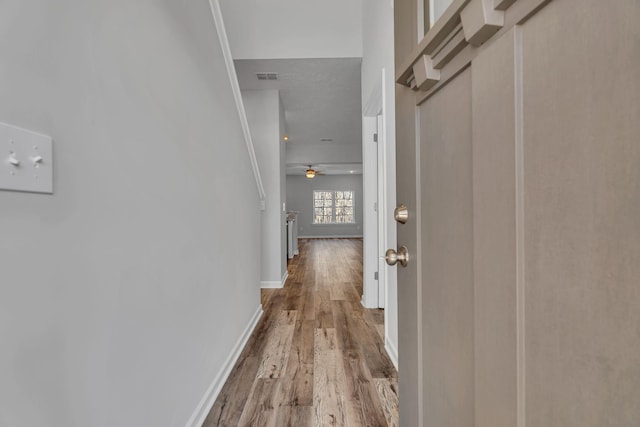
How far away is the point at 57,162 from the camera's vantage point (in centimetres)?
71

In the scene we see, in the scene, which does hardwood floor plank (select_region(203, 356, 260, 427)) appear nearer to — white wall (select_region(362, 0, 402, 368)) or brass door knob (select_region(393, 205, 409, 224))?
white wall (select_region(362, 0, 402, 368))

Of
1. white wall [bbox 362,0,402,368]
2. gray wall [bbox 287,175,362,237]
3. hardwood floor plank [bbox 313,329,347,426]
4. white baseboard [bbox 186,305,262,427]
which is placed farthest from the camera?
gray wall [bbox 287,175,362,237]

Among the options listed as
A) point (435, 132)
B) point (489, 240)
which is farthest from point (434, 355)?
point (435, 132)

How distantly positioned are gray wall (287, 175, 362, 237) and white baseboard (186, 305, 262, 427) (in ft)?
31.7

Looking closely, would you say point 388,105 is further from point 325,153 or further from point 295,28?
point 325,153

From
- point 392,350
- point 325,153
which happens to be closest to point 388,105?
point 392,350

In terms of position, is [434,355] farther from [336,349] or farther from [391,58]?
[391,58]

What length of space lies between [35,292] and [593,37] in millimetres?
978

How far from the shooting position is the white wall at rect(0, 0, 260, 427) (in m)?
0.63

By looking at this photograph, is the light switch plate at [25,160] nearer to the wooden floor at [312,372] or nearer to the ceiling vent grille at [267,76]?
the wooden floor at [312,372]

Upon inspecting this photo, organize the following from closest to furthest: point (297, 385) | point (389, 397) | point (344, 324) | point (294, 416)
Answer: point (294, 416)
point (389, 397)
point (297, 385)
point (344, 324)

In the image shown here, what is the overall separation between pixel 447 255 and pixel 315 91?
3764 millimetres

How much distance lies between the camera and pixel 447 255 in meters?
0.70

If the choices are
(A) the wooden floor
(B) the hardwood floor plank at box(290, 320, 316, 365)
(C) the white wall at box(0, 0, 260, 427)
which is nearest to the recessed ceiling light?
(C) the white wall at box(0, 0, 260, 427)
